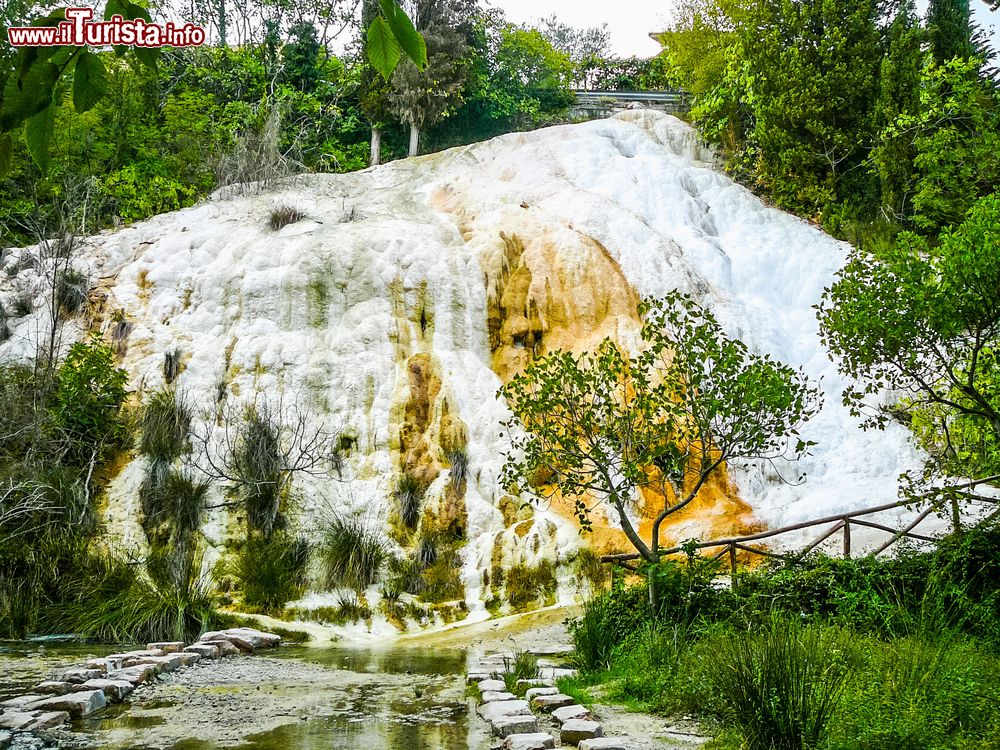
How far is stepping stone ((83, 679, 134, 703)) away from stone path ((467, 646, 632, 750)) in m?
2.45

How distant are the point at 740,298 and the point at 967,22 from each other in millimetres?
8047

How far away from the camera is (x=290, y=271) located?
14.6m

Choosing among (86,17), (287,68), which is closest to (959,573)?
(86,17)

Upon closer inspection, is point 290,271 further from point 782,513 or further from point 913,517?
point 913,517

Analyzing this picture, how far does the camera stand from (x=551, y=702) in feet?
17.8

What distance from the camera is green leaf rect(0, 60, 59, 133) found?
1311 mm

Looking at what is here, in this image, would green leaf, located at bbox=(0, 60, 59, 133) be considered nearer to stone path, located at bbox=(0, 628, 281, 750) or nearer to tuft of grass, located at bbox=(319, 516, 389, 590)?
stone path, located at bbox=(0, 628, 281, 750)

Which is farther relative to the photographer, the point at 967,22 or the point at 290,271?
the point at 967,22

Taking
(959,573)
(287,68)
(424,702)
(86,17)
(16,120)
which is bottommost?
(424,702)

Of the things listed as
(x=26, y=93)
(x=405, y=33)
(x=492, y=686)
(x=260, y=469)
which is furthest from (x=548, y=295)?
(x=26, y=93)


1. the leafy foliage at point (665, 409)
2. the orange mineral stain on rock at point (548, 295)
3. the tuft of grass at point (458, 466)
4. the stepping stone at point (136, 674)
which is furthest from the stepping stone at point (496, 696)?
the orange mineral stain on rock at point (548, 295)

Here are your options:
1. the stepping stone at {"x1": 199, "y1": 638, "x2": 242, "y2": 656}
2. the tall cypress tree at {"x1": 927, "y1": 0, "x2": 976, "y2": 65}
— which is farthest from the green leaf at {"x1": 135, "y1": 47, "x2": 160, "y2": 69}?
the tall cypress tree at {"x1": 927, "y1": 0, "x2": 976, "y2": 65}

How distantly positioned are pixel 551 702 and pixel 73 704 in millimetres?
3004

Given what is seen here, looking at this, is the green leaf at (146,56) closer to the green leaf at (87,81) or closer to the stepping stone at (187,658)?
the green leaf at (87,81)
